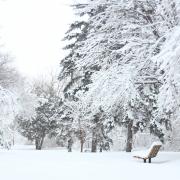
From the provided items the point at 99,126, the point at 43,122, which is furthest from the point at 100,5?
the point at 43,122

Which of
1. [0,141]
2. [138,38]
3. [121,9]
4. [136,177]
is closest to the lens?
[136,177]

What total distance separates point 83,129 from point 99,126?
14.0ft

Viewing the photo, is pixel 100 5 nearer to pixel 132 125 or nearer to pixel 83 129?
pixel 132 125

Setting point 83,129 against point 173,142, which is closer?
point 83,129

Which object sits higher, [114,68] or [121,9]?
[121,9]

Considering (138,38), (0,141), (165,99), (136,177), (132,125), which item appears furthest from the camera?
(132,125)

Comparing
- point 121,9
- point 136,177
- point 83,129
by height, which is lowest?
point 136,177

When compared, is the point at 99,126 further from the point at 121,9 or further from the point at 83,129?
the point at 121,9

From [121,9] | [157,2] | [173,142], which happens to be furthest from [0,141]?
[173,142]

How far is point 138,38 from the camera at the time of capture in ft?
44.8

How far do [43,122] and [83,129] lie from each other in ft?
39.7

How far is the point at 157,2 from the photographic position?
14.1 metres

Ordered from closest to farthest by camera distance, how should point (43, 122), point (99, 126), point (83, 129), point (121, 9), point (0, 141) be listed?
point (121, 9)
point (0, 141)
point (99, 126)
point (83, 129)
point (43, 122)

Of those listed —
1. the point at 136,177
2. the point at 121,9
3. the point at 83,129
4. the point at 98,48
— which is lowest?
the point at 136,177
